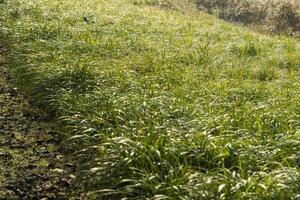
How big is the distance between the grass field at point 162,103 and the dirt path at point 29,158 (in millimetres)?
156

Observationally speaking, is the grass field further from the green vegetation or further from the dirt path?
the green vegetation

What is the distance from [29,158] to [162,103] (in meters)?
1.49

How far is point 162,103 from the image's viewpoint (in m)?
4.91

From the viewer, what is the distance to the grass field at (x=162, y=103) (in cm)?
352

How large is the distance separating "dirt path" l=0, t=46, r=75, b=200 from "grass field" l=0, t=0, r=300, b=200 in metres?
0.16

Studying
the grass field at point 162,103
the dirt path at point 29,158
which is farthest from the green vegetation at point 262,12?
the dirt path at point 29,158

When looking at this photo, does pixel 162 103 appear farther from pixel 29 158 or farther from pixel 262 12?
pixel 262 12

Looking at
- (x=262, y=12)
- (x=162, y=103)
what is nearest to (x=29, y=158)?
(x=162, y=103)

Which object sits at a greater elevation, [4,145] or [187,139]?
[187,139]

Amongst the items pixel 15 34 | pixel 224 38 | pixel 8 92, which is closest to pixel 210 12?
pixel 224 38

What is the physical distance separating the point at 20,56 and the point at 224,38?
4.55 m

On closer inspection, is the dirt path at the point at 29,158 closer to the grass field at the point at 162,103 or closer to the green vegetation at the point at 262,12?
the grass field at the point at 162,103

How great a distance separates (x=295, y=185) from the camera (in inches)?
128

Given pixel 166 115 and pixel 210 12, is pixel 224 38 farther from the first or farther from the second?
pixel 210 12
